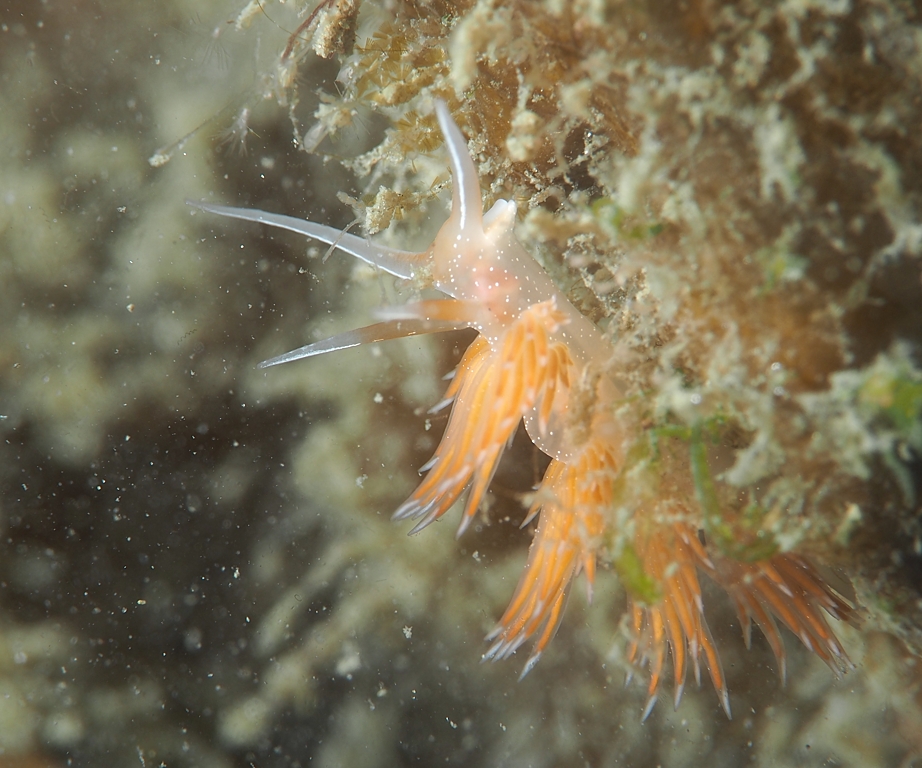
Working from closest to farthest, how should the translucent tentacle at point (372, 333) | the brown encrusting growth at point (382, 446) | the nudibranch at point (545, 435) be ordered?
the brown encrusting growth at point (382, 446) → the nudibranch at point (545, 435) → the translucent tentacle at point (372, 333)

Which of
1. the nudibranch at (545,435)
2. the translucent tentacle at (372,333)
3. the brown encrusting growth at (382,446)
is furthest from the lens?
the translucent tentacle at (372,333)

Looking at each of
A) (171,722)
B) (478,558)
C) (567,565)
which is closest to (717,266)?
(567,565)

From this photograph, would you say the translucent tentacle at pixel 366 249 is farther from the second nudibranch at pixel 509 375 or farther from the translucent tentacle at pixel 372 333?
the translucent tentacle at pixel 372 333

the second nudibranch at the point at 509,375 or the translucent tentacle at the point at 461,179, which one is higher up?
the translucent tentacle at the point at 461,179

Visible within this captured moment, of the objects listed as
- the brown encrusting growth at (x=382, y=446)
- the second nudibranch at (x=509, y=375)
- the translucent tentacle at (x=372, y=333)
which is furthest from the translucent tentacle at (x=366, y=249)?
the brown encrusting growth at (x=382, y=446)

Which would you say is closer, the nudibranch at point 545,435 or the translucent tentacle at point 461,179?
the translucent tentacle at point 461,179

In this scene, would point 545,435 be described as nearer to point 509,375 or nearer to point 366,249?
point 509,375

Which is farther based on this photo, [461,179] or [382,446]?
[382,446]

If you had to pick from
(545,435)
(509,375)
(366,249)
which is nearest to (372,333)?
(366,249)

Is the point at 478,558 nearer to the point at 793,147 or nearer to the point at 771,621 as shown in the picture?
the point at 771,621
